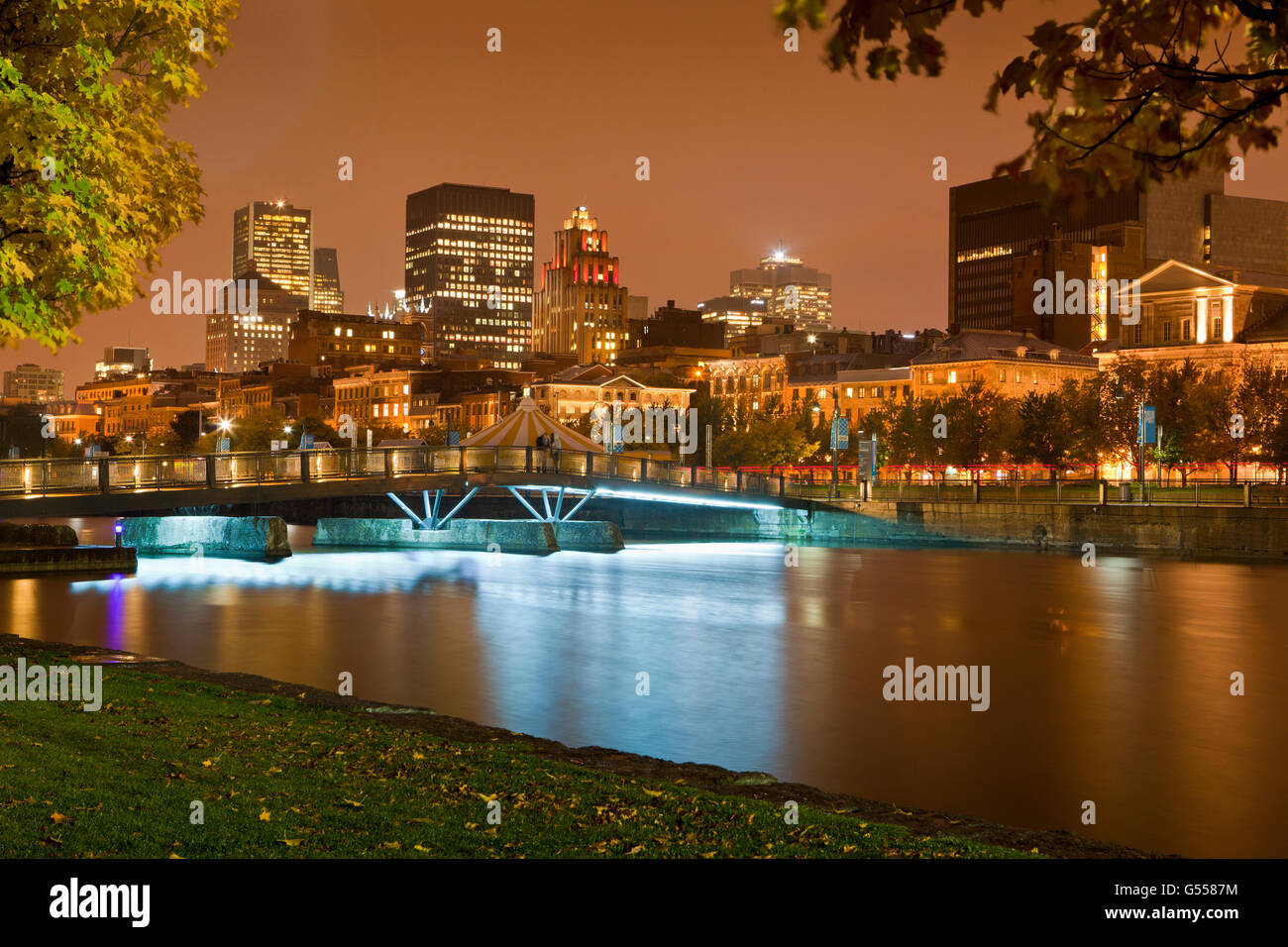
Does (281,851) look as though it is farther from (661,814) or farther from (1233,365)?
(1233,365)

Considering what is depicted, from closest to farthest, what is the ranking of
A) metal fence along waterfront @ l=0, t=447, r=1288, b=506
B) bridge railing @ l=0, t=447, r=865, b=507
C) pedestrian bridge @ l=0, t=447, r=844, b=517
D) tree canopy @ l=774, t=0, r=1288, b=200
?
tree canopy @ l=774, t=0, r=1288, b=200, pedestrian bridge @ l=0, t=447, r=844, b=517, bridge railing @ l=0, t=447, r=865, b=507, metal fence along waterfront @ l=0, t=447, r=1288, b=506

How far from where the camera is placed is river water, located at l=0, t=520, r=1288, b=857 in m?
17.9

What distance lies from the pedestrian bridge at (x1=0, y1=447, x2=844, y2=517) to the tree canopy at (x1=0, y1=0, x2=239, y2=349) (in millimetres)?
25655

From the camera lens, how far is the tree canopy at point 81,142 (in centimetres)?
1566

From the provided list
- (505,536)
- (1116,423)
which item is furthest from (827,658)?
(1116,423)

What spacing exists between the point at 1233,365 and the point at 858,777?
339 ft

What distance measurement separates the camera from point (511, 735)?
16078mm

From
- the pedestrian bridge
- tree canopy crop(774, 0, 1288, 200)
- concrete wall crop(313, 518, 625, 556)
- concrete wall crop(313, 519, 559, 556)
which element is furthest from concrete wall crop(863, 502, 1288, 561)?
tree canopy crop(774, 0, 1288, 200)

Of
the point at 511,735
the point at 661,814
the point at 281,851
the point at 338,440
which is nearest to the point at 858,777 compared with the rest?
the point at 511,735

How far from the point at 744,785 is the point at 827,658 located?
18.3 m

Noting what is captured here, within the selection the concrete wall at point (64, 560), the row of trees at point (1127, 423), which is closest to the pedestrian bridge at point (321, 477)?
the concrete wall at point (64, 560)

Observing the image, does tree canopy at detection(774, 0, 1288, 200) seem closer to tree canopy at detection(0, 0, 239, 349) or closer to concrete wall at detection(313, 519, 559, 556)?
tree canopy at detection(0, 0, 239, 349)

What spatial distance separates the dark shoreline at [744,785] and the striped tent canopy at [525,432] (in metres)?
53.0

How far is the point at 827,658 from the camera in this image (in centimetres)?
3147
